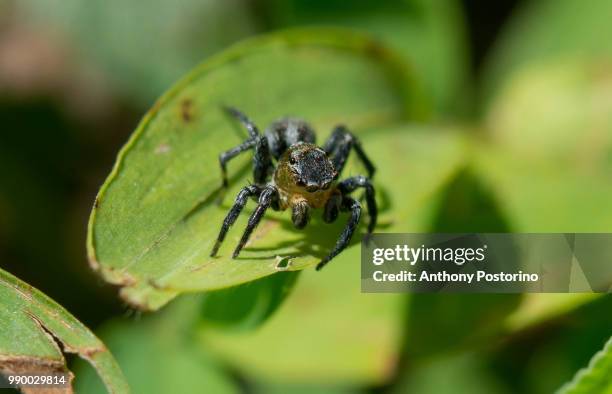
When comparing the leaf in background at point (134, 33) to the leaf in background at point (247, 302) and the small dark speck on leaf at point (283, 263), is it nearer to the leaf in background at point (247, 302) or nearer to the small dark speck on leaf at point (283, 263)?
the leaf in background at point (247, 302)

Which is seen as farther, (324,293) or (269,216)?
(324,293)

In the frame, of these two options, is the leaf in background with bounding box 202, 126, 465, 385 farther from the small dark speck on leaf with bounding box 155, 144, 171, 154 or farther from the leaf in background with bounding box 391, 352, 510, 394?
the small dark speck on leaf with bounding box 155, 144, 171, 154

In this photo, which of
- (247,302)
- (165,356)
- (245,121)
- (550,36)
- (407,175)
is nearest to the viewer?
(247,302)

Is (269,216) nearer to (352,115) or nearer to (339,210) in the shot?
(339,210)

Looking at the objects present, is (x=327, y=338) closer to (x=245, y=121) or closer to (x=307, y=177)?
(x=307, y=177)

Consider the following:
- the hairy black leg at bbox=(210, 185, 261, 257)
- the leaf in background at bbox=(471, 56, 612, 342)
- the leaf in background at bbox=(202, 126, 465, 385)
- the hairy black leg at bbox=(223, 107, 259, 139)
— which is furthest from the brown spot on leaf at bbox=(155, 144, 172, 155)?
the leaf in background at bbox=(471, 56, 612, 342)

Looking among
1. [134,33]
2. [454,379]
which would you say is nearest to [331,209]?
[454,379]

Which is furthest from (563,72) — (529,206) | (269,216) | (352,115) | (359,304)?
(269,216)
